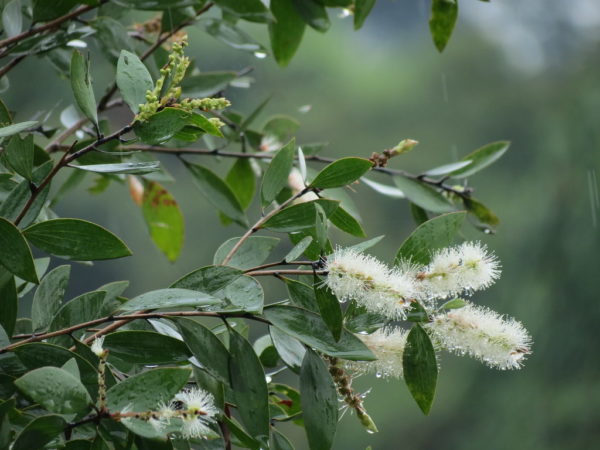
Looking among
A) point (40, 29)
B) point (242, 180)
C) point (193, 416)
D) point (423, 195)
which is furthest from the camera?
point (242, 180)

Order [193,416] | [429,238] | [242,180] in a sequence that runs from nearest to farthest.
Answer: [193,416]
[429,238]
[242,180]

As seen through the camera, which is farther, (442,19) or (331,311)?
(442,19)

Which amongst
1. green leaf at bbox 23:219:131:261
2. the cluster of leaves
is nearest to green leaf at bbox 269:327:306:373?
the cluster of leaves

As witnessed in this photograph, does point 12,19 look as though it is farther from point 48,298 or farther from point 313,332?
point 313,332

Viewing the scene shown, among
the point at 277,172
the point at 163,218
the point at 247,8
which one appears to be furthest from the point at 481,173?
the point at 277,172

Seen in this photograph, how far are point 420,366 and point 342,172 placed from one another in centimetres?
12

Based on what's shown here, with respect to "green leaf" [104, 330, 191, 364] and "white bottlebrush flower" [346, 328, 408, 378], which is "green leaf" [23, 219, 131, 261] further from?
"white bottlebrush flower" [346, 328, 408, 378]

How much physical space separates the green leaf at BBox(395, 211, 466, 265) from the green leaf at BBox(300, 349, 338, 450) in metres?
0.08

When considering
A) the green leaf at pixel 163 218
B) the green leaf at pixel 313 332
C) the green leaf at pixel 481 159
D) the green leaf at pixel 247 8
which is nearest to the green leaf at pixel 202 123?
the green leaf at pixel 313 332

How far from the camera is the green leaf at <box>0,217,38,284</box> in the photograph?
388 mm

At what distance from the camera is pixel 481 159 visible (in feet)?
2.22

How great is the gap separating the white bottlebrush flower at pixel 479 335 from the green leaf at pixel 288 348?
8 centimetres

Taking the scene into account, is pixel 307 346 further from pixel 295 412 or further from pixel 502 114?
pixel 502 114

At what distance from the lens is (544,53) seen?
189 inches
